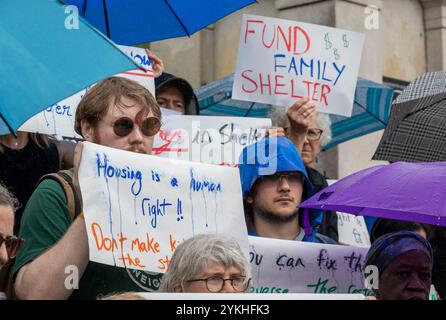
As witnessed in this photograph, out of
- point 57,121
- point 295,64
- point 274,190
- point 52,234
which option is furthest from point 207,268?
point 295,64

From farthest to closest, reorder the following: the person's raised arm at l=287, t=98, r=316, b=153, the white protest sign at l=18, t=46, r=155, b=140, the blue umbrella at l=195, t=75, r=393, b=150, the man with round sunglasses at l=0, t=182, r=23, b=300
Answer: the blue umbrella at l=195, t=75, r=393, b=150
the person's raised arm at l=287, t=98, r=316, b=153
the white protest sign at l=18, t=46, r=155, b=140
the man with round sunglasses at l=0, t=182, r=23, b=300

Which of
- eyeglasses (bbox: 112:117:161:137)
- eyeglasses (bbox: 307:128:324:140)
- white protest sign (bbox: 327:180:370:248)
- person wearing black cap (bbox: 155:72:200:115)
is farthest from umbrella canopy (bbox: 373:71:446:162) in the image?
eyeglasses (bbox: 112:117:161:137)

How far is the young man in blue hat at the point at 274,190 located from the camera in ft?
15.6

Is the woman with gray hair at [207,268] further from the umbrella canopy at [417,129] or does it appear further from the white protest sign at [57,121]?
the umbrella canopy at [417,129]

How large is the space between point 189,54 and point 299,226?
5.15 meters

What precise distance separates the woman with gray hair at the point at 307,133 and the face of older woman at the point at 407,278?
1.03 m

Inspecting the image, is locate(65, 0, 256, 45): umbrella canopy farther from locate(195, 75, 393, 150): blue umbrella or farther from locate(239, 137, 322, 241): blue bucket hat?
locate(195, 75, 393, 150): blue umbrella

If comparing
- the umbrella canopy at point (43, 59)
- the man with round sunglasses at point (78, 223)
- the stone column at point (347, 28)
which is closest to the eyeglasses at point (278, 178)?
the man with round sunglasses at point (78, 223)

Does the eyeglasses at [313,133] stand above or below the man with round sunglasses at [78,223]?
below

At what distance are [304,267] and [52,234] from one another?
4.46 ft

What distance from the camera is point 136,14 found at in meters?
5.23

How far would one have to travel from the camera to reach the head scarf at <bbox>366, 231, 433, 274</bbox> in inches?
175

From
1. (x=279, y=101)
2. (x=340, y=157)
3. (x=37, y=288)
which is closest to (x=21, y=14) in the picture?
(x=37, y=288)
